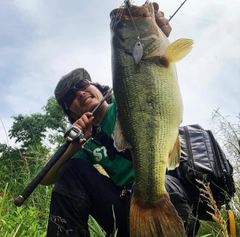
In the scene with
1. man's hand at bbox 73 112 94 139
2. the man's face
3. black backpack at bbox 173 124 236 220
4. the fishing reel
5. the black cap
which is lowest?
black backpack at bbox 173 124 236 220

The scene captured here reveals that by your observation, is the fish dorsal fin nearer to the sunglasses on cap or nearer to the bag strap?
the bag strap

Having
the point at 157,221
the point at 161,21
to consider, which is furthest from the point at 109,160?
the point at 161,21

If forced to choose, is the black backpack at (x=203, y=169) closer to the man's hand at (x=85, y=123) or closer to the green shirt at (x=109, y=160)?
the green shirt at (x=109, y=160)

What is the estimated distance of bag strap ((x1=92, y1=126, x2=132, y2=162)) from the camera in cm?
300

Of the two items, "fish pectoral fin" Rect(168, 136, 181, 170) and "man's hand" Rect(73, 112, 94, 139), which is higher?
"man's hand" Rect(73, 112, 94, 139)

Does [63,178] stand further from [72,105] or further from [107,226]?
[72,105]

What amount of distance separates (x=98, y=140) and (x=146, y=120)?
112 centimetres

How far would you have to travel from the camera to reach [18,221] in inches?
124

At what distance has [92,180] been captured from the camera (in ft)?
9.20

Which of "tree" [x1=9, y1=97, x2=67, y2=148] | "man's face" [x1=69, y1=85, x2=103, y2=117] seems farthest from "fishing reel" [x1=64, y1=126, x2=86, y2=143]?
"tree" [x1=9, y1=97, x2=67, y2=148]

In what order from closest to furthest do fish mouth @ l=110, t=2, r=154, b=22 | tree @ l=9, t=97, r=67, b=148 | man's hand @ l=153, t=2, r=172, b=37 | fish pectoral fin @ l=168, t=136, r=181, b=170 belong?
fish pectoral fin @ l=168, t=136, r=181, b=170
fish mouth @ l=110, t=2, r=154, b=22
man's hand @ l=153, t=2, r=172, b=37
tree @ l=9, t=97, r=67, b=148

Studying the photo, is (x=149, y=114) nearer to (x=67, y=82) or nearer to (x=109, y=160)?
(x=109, y=160)

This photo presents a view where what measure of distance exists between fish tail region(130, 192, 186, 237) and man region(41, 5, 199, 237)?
0.40 metres

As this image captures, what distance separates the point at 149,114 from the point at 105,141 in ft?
3.60
